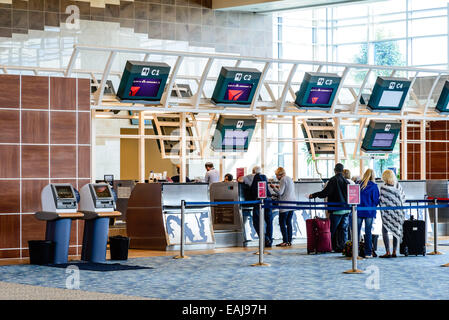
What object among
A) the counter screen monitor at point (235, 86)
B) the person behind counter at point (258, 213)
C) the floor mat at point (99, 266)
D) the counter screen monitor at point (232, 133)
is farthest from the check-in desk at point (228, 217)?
the floor mat at point (99, 266)

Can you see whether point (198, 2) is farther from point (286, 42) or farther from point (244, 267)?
point (244, 267)

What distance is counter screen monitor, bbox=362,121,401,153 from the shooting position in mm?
16734

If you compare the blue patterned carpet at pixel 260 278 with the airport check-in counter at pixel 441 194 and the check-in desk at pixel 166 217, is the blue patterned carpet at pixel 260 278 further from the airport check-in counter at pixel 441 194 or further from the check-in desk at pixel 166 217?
the airport check-in counter at pixel 441 194

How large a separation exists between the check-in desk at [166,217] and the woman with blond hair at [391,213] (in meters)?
3.13

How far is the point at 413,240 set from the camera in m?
12.2

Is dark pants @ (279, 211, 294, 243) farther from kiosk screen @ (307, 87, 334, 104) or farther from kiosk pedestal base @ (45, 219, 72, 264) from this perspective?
kiosk pedestal base @ (45, 219, 72, 264)

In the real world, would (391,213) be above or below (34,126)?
below

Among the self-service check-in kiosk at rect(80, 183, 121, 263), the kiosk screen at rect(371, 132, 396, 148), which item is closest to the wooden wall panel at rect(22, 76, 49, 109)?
the self-service check-in kiosk at rect(80, 183, 121, 263)

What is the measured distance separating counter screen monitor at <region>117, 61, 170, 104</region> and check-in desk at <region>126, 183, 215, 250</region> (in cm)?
150

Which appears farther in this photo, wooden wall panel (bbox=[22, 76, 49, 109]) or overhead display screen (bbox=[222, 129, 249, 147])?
overhead display screen (bbox=[222, 129, 249, 147])

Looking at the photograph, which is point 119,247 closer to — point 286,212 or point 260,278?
point 260,278

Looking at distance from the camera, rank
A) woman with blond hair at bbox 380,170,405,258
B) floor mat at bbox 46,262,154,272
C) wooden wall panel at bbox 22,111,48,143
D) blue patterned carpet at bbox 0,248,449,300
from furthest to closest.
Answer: woman with blond hair at bbox 380,170,405,258 < wooden wall panel at bbox 22,111,48,143 < floor mat at bbox 46,262,154,272 < blue patterned carpet at bbox 0,248,449,300

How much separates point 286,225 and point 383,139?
3971 millimetres

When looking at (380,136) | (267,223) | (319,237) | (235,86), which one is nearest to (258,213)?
(267,223)
